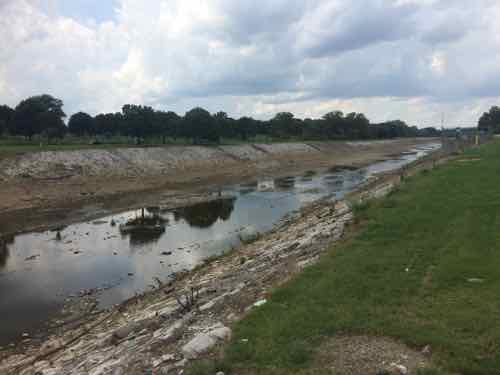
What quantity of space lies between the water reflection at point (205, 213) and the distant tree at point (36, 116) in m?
46.9

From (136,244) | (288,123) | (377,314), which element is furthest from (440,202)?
(288,123)

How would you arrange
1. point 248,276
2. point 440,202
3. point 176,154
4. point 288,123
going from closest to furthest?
point 248,276 → point 440,202 → point 176,154 → point 288,123

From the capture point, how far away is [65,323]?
11.9m

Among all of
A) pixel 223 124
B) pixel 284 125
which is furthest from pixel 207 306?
pixel 284 125

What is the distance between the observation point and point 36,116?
6412 cm

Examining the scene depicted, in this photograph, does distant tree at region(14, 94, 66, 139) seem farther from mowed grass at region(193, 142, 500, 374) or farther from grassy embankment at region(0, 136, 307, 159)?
mowed grass at region(193, 142, 500, 374)

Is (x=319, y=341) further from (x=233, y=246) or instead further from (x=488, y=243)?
(x=233, y=246)

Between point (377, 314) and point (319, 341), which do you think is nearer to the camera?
point (319, 341)

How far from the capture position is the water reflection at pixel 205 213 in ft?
85.6

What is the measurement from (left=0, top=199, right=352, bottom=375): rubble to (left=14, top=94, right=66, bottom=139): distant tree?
62.5 meters

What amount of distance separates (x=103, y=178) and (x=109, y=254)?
26.2m

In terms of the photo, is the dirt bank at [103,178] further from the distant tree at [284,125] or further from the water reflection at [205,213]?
the distant tree at [284,125]

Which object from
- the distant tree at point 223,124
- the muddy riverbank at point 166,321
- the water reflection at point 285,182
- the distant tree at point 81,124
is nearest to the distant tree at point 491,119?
the distant tree at point 223,124

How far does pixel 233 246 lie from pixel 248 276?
816 centimetres
